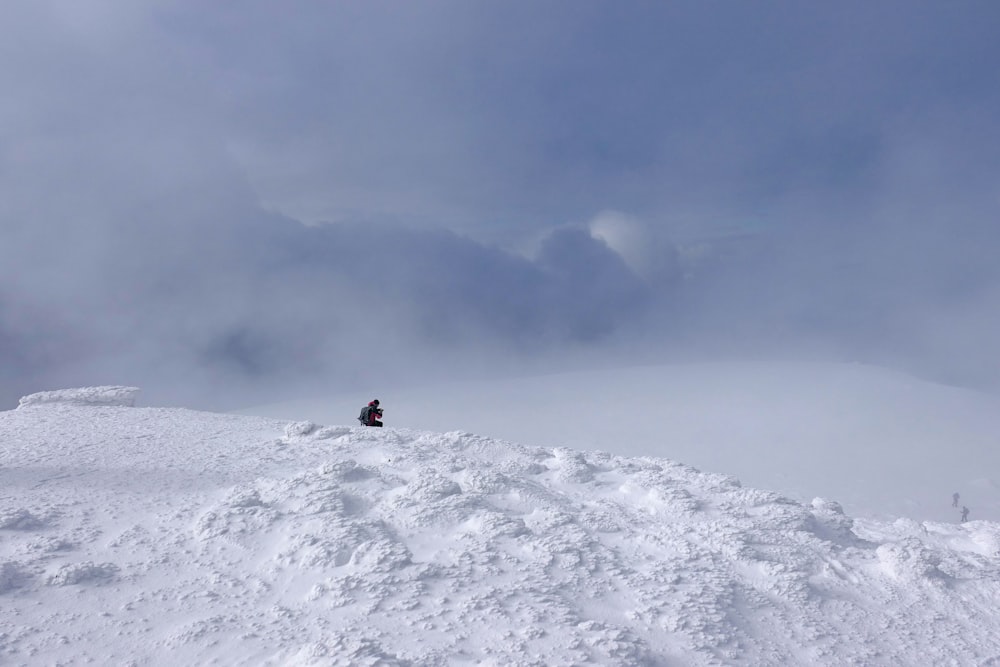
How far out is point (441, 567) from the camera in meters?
11.6

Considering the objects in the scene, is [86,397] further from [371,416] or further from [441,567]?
[441,567]

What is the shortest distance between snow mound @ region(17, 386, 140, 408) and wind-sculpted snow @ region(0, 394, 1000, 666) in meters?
4.64

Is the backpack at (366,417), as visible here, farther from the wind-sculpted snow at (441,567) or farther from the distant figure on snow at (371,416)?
the wind-sculpted snow at (441,567)

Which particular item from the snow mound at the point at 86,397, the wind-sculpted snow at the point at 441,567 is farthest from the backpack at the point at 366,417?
the snow mound at the point at 86,397

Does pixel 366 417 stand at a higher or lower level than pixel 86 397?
lower

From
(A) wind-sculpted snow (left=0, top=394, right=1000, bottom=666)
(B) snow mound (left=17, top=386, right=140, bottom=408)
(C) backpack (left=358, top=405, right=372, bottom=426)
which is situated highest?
(B) snow mound (left=17, top=386, right=140, bottom=408)

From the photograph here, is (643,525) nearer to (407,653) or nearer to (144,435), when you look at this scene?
(407,653)

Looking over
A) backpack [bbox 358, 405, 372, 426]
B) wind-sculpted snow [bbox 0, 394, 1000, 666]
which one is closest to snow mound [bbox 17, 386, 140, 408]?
wind-sculpted snow [bbox 0, 394, 1000, 666]

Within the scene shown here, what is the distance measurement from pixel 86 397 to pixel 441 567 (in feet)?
57.1

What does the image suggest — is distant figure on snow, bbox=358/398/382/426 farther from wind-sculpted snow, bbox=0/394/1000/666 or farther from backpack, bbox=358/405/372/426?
wind-sculpted snow, bbox=0/394/1000/666

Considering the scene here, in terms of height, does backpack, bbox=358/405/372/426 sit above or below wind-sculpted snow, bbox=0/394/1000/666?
above

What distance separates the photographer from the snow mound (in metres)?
21.9

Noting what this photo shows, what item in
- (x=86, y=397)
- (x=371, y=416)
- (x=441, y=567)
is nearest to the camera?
(x=441, y=567)

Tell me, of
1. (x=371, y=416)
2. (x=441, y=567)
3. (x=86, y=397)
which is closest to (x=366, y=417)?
(x=371, y=416)
